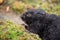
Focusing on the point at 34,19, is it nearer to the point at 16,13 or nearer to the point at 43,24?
the point at 43,24

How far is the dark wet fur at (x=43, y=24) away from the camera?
680 centimetres

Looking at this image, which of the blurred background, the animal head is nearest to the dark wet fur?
the animal head

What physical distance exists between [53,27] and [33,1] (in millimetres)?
5519

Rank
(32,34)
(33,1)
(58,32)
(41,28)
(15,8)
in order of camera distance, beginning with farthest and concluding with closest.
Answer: (33,1) → (15,8) → (32,34) → (41,28) → (58,32)

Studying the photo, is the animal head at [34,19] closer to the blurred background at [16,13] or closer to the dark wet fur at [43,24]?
the dark wet fur at [43,24]

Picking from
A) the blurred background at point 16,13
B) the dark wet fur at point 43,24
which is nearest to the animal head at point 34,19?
the dark wet fur at point 43,24

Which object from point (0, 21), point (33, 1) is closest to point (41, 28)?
point (0, 21)

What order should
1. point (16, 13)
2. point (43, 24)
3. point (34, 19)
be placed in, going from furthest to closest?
point (16, 13), point (34, 19), point (43, 24)

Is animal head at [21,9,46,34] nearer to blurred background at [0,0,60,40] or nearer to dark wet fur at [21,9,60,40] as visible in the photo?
dark wet fur at [21,9,60,40]

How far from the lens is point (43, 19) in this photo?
7.30 metres

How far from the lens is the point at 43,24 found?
720 centimetres

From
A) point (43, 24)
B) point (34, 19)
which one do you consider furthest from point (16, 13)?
point (43, 24)

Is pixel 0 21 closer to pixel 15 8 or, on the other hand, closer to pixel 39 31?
pixel 39 31

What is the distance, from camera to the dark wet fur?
6.80 m
